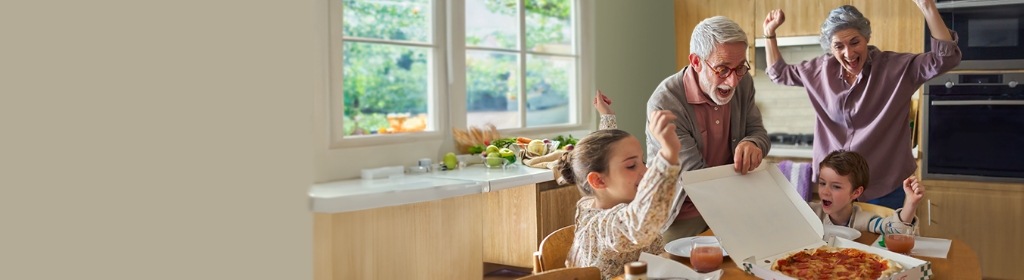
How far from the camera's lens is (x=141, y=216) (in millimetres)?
1209

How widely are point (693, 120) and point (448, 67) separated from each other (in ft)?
6.23

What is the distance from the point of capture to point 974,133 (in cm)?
370

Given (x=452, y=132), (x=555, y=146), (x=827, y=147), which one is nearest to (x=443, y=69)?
(x=452, y=132)

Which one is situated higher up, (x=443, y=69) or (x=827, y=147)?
(x=443, y=69)

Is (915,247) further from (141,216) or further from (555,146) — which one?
(555,146)

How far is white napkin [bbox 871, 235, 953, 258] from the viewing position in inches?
73.5

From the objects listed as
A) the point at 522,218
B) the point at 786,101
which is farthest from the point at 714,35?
the point at 786,101

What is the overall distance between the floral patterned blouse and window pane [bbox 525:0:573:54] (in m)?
2.53

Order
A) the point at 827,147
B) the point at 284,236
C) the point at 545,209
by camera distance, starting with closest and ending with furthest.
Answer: the point at 284,236 → the point at 827,147 → the point at 545,209

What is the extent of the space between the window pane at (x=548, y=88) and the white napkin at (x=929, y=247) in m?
2.63

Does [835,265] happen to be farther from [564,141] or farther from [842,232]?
[564,141]

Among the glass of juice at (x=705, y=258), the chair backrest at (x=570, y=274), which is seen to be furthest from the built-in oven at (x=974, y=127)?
the chair backrest at (x=570, y=274)

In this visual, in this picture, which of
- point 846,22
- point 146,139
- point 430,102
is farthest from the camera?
point 430,102

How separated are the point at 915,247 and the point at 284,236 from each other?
4.84 feet
